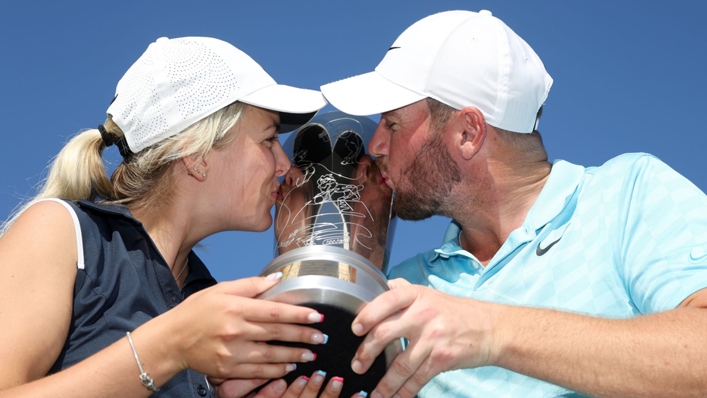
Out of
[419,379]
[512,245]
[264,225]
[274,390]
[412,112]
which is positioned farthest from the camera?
[412,112]

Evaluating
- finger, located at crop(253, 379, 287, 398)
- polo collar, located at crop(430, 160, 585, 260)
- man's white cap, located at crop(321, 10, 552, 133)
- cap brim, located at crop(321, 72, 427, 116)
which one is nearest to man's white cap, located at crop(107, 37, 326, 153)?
cap brim, located at crop(321, 72, 427, 116)

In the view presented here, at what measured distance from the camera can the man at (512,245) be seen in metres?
2.78

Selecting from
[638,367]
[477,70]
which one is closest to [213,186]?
[477,70]

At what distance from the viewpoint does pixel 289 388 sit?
2.85 m

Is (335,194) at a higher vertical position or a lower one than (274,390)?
higher

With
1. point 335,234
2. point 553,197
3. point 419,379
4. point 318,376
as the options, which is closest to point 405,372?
point 419,379

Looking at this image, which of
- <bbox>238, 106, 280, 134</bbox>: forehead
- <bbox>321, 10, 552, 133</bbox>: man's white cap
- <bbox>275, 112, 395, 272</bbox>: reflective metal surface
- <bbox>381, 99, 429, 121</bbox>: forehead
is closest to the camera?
<bbox>275, 112, 395, 272</bbox>: reflective metal surface

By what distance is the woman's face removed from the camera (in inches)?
161

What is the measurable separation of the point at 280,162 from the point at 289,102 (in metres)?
0.32

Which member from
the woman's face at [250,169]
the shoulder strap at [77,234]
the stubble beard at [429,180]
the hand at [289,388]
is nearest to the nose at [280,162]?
the woman's face at [250,169]

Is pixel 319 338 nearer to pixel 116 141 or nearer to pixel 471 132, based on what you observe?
pixel 116 141

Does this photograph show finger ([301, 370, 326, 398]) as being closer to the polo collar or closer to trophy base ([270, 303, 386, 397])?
trophy base ([270, 303, 386, 397])

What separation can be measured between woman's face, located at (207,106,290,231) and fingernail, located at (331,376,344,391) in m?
1.55

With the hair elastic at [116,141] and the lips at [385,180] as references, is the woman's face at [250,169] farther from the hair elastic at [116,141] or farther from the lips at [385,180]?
the lips at [385,180]
